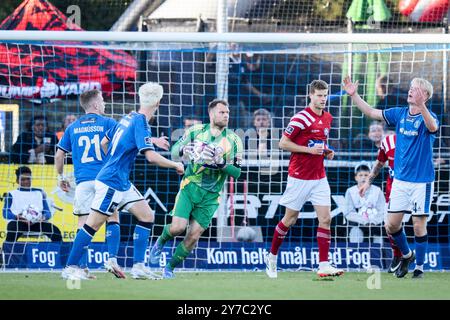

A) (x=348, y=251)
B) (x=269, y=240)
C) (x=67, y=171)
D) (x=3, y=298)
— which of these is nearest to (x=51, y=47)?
(x=67, y=171)

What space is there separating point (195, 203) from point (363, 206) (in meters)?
3.01

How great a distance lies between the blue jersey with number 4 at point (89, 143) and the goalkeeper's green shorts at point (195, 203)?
3.22 feet

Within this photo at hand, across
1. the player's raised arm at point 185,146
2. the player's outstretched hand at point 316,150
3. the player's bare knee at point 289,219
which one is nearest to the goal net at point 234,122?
the player's bare knee at point 289,219

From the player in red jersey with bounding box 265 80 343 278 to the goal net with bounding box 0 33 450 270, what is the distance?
6.74 ft

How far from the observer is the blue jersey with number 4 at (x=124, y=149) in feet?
33.6

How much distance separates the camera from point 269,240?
13.5 metres

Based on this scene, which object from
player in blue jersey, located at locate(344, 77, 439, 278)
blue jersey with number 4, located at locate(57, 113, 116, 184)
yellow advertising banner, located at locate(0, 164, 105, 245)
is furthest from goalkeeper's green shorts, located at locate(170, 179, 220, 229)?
yellow advertising banner, located at locate(0, 164, 105, 245)

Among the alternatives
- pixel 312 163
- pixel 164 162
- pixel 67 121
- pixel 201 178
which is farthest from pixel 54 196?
pixel 312 163

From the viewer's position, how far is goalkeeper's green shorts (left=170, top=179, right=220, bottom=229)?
1103 centimetres

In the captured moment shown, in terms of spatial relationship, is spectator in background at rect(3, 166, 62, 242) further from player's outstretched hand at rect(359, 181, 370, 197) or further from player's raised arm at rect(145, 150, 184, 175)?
player's outstretched hand at rect(359, 181, 370, 197)

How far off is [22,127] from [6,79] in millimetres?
628

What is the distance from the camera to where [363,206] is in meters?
13.3

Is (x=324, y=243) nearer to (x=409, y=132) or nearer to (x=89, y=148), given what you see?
(x=409, y=132)

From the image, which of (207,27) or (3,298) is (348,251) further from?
(3,298)
